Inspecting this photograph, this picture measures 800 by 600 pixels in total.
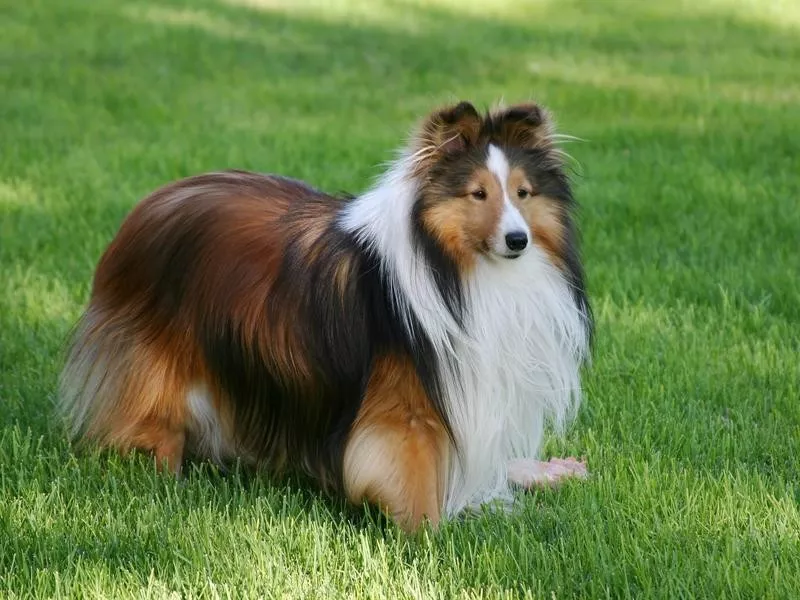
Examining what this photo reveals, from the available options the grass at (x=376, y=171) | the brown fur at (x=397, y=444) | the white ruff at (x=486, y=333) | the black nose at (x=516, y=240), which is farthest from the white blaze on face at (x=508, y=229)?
the grass at (x=376, y=171)

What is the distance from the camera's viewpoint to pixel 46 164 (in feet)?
33.6

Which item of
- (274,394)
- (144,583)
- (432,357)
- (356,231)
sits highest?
(356,231)

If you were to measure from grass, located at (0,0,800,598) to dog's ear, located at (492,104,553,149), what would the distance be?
134cm

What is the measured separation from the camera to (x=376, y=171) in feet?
32.8

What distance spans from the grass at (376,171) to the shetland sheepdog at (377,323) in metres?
0.21

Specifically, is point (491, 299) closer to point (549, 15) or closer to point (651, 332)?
point (651, 332)

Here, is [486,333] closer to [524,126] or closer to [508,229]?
[508,229]

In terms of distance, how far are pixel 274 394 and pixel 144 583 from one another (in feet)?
3.04

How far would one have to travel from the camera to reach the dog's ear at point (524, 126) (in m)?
4.41

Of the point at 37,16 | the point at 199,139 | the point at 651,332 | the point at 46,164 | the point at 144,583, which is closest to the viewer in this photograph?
the point at 144,583

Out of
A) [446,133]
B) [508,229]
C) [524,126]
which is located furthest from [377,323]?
[524,126]

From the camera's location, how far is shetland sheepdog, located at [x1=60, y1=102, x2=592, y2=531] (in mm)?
4359

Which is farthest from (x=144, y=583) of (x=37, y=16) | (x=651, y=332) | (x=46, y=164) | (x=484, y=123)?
(x=37, y=16)

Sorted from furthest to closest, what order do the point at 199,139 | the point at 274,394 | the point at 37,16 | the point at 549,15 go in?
the point at 549,15 → the point at 37,16 → the point at 199,139 → the point at 274,394
